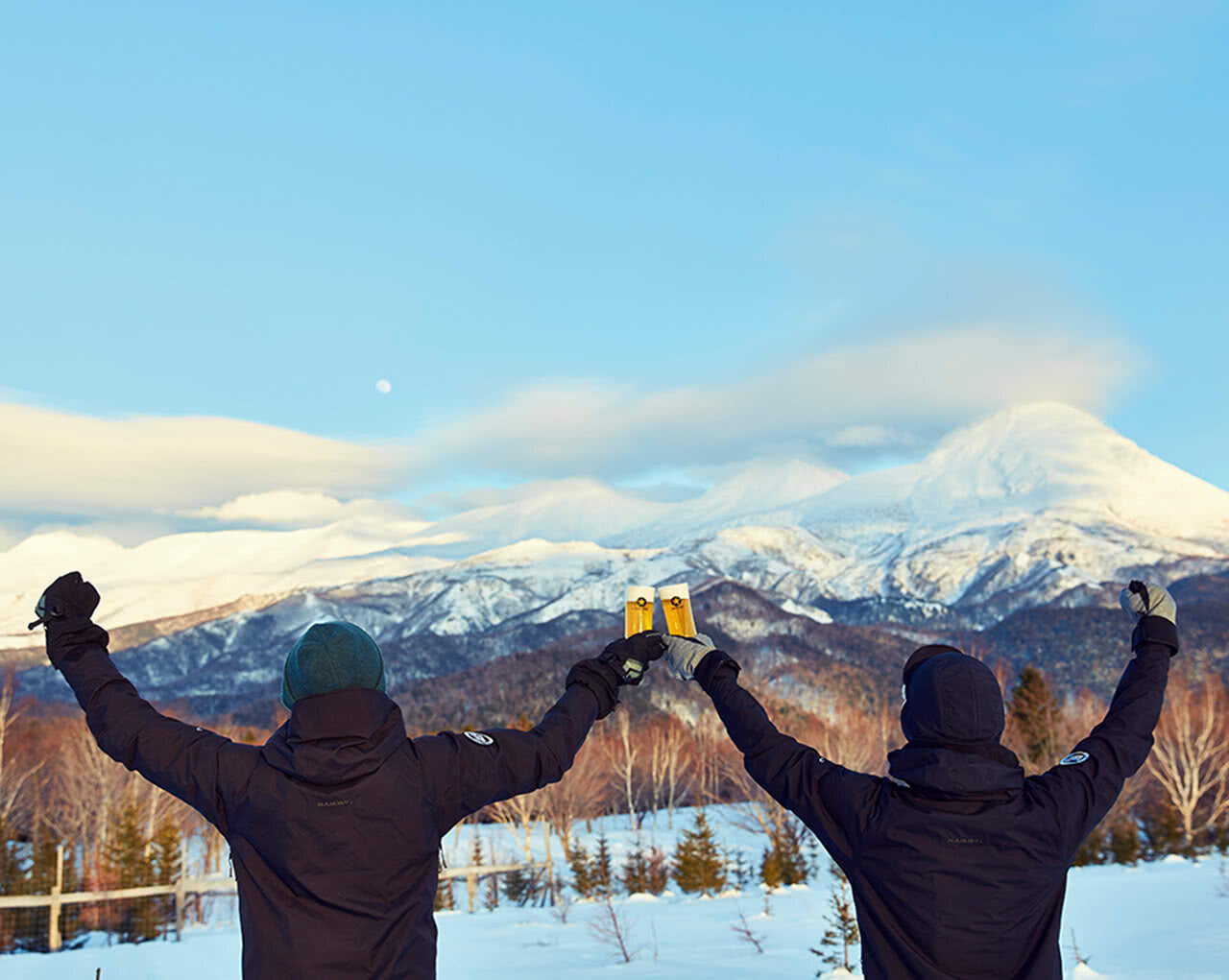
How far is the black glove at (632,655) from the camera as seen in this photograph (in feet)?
12.9

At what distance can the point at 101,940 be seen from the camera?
30.2m

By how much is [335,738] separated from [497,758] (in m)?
0.53

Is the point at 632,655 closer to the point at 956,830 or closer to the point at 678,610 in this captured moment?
the point at 678,610

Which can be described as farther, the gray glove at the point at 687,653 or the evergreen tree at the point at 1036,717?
the evergreen tree at the point at 1036,717

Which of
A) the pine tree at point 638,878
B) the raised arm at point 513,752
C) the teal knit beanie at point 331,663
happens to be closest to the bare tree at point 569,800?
the pine tree at point 638,878

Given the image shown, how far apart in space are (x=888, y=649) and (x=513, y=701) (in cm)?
9093

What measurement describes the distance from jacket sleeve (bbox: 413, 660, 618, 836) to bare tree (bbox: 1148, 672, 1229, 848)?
39.4m

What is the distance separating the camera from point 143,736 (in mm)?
3322

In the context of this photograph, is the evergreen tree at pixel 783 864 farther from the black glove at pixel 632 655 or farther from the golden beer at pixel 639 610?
the black glove at pixel 632 655

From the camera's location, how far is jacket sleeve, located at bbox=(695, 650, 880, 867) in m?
3.28

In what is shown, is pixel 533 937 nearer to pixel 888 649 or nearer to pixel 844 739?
A: pixel 844 739

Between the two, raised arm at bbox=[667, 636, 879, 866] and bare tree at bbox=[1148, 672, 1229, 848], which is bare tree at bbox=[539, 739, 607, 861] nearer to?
bare tree at bbox=[1148, 672, 1229, 848]

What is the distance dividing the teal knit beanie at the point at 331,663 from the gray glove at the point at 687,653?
1.19 metres

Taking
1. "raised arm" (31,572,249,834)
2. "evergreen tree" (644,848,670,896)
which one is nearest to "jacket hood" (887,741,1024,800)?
"raised arm" (31,572,249,834)
